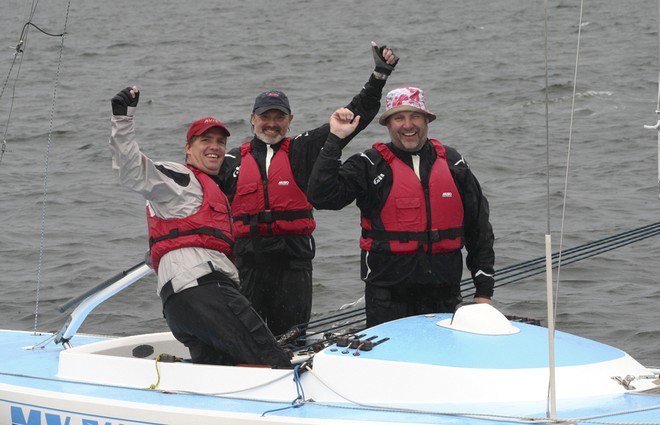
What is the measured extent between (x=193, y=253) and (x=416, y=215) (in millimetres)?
909

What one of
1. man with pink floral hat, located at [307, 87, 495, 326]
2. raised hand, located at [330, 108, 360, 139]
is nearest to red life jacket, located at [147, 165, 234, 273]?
man with pink floral hat, located at [307, 87, 495, 326]

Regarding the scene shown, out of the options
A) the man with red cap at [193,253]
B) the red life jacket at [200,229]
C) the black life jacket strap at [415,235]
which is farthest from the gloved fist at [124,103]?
the black life jacket strap at [415,235]

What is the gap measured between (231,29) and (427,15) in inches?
162

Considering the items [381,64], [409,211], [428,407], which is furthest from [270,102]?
[428,407]

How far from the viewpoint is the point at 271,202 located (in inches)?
203

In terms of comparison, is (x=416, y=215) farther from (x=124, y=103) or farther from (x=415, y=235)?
(x=124, y=103)

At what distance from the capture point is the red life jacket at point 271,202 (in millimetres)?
5156

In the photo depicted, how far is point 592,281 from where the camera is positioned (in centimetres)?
812

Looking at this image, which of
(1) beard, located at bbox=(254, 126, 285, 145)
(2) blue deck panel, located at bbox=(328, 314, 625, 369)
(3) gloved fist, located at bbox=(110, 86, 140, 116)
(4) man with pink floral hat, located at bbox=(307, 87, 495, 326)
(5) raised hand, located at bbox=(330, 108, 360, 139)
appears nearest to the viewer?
(2) blue deck panel, located at bbox=(328, 314, 625, 369)

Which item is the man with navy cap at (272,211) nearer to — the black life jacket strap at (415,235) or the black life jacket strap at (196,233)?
the black life jacket strap at (415,235)

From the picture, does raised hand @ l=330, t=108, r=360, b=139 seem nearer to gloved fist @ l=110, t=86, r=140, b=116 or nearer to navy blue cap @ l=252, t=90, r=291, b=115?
navy blue cap @ l=252, t=90, r=291, b=115

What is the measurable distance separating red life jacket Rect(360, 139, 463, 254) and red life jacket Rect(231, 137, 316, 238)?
21.7 inches

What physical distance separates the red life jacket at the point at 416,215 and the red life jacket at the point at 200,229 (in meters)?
0.61

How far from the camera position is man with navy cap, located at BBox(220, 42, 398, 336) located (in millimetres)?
5148
